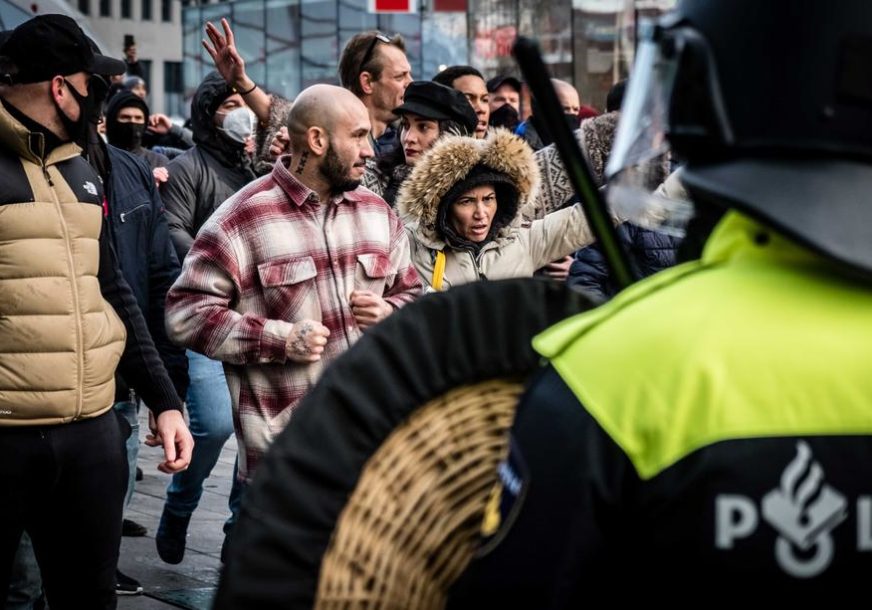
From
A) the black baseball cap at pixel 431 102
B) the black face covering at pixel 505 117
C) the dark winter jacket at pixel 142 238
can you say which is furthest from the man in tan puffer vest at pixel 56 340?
the black face covering at pixel 505 117

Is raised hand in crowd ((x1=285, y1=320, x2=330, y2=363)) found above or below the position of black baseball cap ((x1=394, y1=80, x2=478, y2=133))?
below

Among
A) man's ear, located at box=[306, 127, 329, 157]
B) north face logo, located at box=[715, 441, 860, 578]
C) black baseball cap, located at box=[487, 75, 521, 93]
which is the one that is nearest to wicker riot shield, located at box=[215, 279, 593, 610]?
north face logo, located at box=[715, 441, 860, 578]

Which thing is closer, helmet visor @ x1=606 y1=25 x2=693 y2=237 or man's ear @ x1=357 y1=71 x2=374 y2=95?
helmet visor @ x1=606 y1=25 x2=693 y2=237

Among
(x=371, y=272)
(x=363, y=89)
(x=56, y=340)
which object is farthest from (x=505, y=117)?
(x=56, y=340)

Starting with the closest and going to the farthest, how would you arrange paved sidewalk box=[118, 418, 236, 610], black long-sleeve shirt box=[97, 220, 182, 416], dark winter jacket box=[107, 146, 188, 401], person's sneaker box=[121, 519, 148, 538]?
black long-sleeve shirt box=[97, 220, 182, 416] < dark winter jacket box=[107, 146, 188, 401] < paved sidewalk box=[118, 418, 236, 610] < person's sneaker box=[121, 519, 148, 538]

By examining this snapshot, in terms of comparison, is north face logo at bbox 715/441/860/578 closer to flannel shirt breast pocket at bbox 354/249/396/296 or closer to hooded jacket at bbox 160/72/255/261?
flannel shirt breast pocket at bbox 354/249/396/296

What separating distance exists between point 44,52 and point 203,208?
2778 millimetres

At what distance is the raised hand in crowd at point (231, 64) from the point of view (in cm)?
664

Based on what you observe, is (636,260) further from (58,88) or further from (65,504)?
(65,504)

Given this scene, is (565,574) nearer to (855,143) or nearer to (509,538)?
(509,538)

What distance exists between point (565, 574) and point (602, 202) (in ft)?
1.63

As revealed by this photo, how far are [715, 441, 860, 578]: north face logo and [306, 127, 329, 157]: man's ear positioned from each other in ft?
12.5

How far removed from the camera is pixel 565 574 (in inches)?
63.5

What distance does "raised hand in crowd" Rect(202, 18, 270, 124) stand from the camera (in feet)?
21.8
